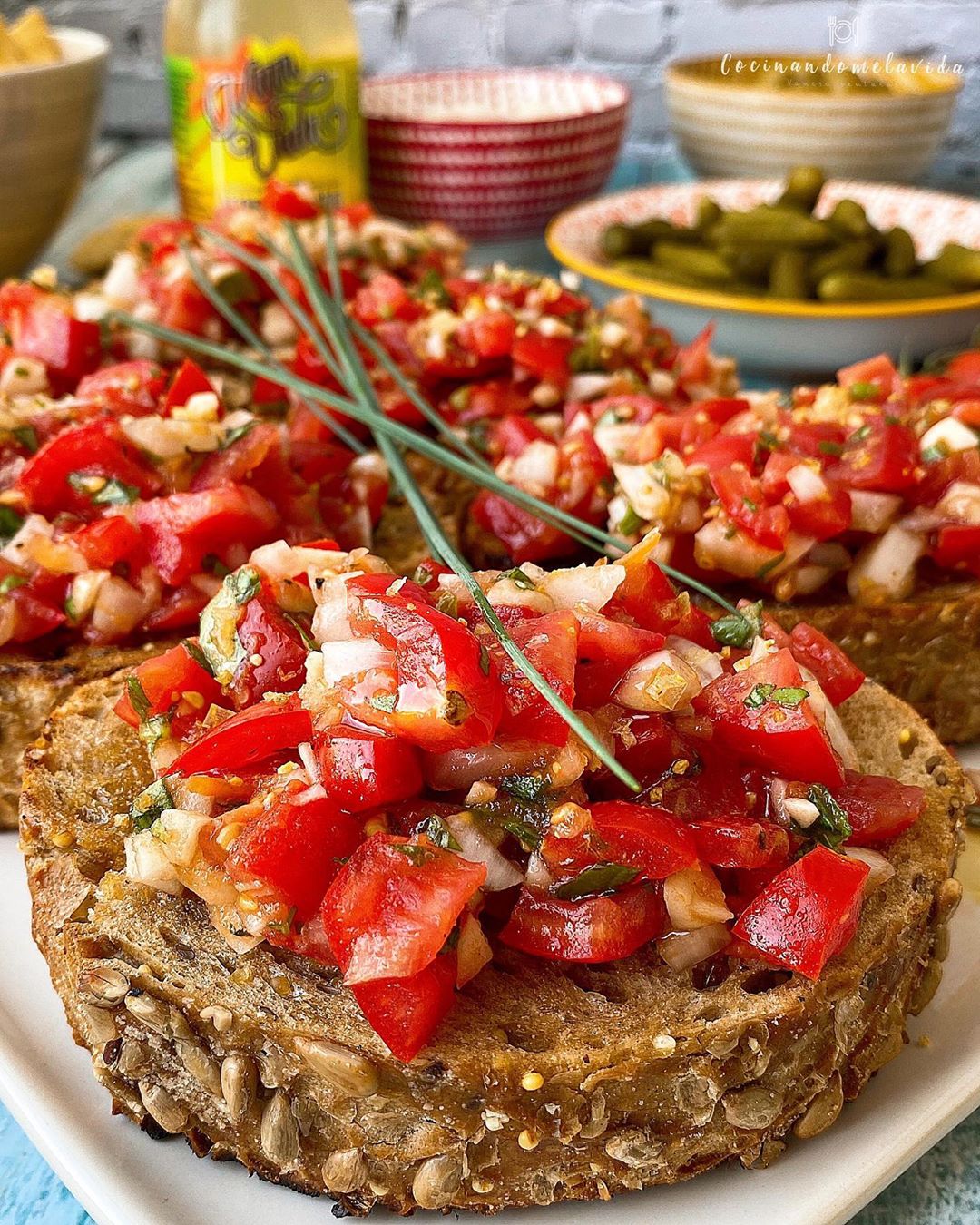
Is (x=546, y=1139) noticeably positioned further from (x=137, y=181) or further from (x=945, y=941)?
(x=137, y=181)

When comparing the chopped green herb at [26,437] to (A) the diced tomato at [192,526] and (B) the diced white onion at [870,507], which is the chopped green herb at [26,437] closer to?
(A) the diced tomato at [192,526]

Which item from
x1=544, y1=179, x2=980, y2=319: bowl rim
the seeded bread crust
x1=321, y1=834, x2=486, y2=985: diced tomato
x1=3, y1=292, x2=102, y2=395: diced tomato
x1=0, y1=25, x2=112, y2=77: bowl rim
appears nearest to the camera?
x1=321, y1=834, x2=486, y2=985: diced tomato

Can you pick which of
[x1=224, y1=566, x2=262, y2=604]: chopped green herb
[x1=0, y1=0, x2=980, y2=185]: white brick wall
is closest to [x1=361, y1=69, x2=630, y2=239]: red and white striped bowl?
[x1=0, y1=0, x2=980, y2=185]: white brick wall

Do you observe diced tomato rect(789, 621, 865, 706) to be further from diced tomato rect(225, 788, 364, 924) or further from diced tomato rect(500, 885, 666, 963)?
diced tomato rect(225, 788, 364, 924)

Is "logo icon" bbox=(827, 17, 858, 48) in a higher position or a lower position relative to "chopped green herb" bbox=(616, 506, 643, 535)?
higher

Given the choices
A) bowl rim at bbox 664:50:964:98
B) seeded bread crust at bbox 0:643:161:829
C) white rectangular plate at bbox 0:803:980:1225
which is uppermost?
bowl rim at bbox 664:50:964:98

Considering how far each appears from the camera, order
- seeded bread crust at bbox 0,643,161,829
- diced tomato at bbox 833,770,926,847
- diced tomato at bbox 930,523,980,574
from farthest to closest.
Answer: diced tomato at bbox 930,523,980,574, seeded bread crust at bbox 0,643,161,829, diced tomato at bbox 833,770,926,847

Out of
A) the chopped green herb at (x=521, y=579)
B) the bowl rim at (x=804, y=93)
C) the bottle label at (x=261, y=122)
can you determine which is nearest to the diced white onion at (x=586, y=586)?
the chopped green herb at (x=521, y=579)

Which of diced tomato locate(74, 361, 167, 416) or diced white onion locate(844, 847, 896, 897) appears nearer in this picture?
diced white onion locate(844, 847, 896, 897)
